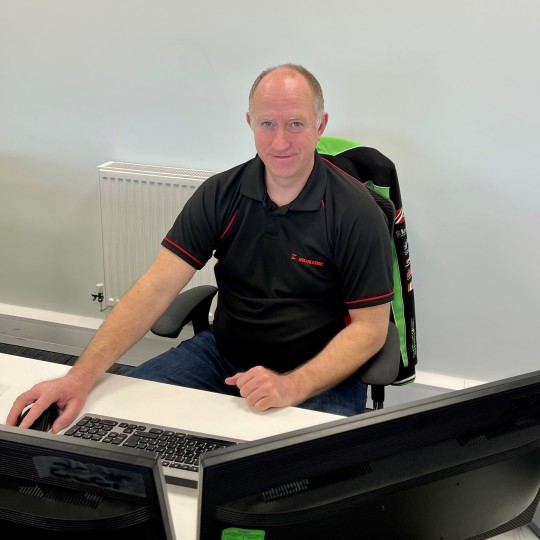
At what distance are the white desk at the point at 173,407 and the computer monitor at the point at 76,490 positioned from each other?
0.49 m

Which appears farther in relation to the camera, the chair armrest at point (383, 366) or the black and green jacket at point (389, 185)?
the black and green jacket at point (389, 185)

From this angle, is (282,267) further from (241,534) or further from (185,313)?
(241,534)

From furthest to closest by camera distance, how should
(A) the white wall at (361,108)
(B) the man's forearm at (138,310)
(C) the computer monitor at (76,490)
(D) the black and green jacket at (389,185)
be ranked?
(A) the white wall at (361,108) → (D) the black and green jacket at (389,185) → (B) the man's forearm at (138,310) → (C) the computer monitor at (76,490)

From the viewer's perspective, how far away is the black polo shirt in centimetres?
153

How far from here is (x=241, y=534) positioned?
0.65 meters

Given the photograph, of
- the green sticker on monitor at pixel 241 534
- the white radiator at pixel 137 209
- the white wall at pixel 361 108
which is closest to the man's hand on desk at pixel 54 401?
the green sticker on monitor at pixel 241 534

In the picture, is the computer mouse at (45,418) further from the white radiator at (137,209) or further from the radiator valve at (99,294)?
the radiator valve at (99,294)

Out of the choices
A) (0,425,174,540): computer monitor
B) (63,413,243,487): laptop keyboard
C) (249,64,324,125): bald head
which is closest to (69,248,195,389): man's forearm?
(63,413,243,487): laptop keyboard

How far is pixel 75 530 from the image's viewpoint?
64 centimetres

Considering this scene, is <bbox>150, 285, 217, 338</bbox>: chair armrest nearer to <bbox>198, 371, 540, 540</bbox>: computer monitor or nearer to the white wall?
the white wall

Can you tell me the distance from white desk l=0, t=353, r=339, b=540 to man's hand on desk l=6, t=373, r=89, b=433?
0.10ft

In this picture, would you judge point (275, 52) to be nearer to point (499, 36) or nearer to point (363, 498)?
point (499, 36)

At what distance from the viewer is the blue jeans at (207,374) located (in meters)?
1.51

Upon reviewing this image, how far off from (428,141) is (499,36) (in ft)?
1.35
